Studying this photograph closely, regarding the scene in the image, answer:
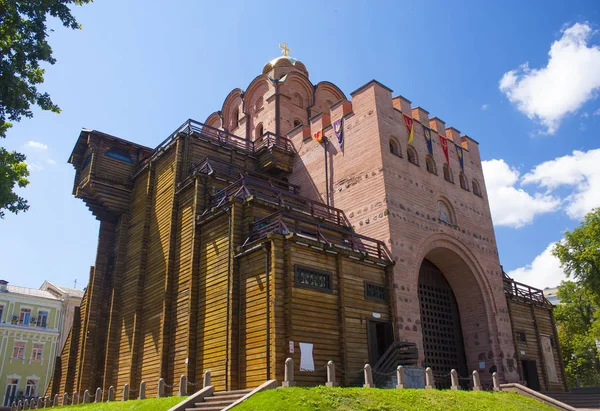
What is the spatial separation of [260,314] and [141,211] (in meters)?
11.0

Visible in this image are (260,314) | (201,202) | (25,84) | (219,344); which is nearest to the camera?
(25,84)

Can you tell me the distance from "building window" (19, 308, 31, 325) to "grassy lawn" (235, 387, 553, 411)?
111 ft

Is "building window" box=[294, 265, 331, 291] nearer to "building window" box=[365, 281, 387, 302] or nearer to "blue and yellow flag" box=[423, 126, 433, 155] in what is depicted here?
"building window" box=[365, 281, 387, 302]

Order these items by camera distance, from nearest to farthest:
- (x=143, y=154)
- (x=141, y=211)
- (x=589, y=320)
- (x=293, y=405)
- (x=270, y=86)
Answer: (x=293, y=405) → (x=141, y=211) → (x=143, y=154) → (x=270, y=86) → (x=589, y=320)

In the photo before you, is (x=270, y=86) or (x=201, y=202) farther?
(x=270, y=86)

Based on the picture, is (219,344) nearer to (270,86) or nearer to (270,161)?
(270,161)

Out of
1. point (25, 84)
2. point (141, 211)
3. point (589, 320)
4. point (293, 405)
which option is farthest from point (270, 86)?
point (589, 320)

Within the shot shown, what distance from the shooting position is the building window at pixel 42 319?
3897 cm

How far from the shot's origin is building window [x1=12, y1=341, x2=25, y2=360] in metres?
36.8

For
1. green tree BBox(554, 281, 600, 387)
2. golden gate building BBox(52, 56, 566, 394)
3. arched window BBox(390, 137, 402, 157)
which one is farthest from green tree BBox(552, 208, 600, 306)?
arched window BBox(390, 137, 402, 157)

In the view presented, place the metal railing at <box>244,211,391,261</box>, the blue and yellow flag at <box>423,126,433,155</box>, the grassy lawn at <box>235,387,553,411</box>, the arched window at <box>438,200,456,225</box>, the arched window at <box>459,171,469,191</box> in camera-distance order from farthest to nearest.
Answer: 1. the arched window at <box>459,171,469,191</box>
2. the blue and yellow flag at <box>423,126,433,155</box>
3. the arched window at <box>438,200,456,225</box>
4. the metal railing at <box>244,211,391,261</box>
5. the grassy lawn at <box>235,387,553,411</box>

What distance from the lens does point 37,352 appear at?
37.9 m

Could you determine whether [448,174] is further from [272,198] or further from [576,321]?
[576,321]

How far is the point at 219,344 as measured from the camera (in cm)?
1645
